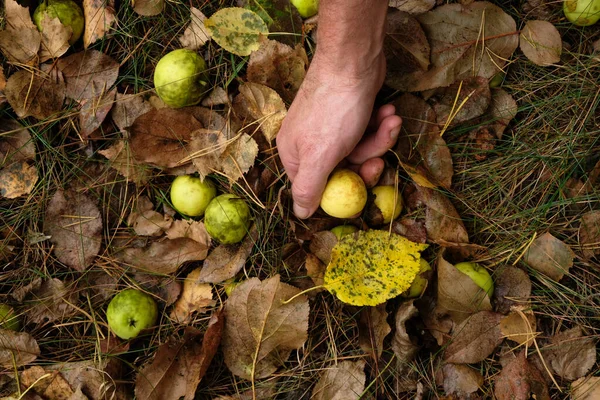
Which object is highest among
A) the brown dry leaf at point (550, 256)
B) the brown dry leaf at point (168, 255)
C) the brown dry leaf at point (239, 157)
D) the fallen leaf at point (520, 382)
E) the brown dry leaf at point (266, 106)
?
the brown dry leaf at point (266, 106)

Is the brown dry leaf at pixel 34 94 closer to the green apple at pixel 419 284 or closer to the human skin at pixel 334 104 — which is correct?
the human skin at pixel 334 104

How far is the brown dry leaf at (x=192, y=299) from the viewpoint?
9.35 ft

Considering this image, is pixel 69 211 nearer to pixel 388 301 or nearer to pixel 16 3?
pixel 16 3

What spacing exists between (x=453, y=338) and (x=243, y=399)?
1.12m

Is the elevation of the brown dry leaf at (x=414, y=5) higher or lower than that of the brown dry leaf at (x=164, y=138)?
higher

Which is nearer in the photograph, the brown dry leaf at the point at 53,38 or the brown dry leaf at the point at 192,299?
the brown dry leaf at the point at 192,299

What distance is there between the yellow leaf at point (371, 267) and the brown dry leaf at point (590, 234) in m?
0.81

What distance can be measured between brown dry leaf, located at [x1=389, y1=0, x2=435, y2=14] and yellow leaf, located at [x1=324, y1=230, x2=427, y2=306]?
1.24 m

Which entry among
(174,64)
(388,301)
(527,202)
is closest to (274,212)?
(388,301)

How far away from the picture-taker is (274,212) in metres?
2.87

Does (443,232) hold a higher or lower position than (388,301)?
higher

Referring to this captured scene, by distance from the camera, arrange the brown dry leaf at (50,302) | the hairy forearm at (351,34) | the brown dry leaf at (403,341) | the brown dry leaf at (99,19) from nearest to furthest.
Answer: the hairy forearm at (351,34)
the brown dry leaf at (403,341)
the brown dry leaf at (50,302)
the brown dry leaf at (99,19)

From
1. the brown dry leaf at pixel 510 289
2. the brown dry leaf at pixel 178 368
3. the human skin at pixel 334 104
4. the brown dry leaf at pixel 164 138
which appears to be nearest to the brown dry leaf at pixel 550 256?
the brown dry leaf at pixel 510 289

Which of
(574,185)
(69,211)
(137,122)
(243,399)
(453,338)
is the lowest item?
(243,399)
